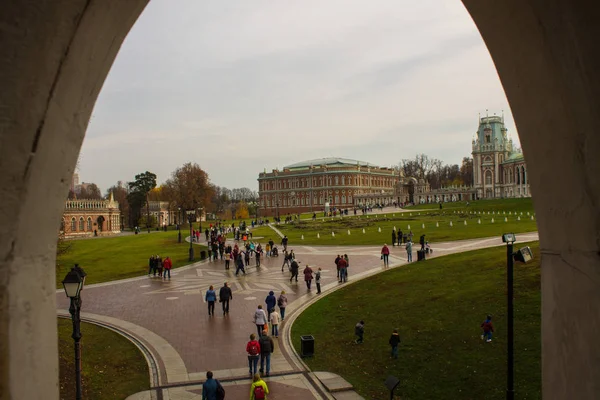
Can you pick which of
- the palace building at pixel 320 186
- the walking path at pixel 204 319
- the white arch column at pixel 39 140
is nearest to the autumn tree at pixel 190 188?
the palace building at pixel 320 186

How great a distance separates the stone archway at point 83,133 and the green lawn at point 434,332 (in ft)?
29.0

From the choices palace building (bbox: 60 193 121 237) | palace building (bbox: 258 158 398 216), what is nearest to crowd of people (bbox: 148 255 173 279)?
palace building (bbox: 60 193 121 237)

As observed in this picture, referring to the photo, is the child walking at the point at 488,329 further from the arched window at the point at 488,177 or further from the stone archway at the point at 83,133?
the arched window at the point at 488,177

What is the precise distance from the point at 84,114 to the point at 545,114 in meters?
2.77

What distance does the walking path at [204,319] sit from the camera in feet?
37.1

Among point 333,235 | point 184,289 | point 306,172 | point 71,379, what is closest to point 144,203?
point 306,172

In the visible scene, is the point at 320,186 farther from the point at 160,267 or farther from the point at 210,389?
the point at 210,389

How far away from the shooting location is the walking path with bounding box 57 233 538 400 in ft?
37.1

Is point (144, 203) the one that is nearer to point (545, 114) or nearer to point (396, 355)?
point (396, 355)

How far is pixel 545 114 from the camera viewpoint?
9.10 feet

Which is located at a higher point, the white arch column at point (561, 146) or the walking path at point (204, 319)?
the white arch column at point (561, 146)

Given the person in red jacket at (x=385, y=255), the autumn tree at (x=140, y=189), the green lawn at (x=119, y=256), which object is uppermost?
the autumn tree at (x=140, y=189)

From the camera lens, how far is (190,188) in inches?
2985

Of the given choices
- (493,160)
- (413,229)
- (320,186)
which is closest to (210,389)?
(413,229)
